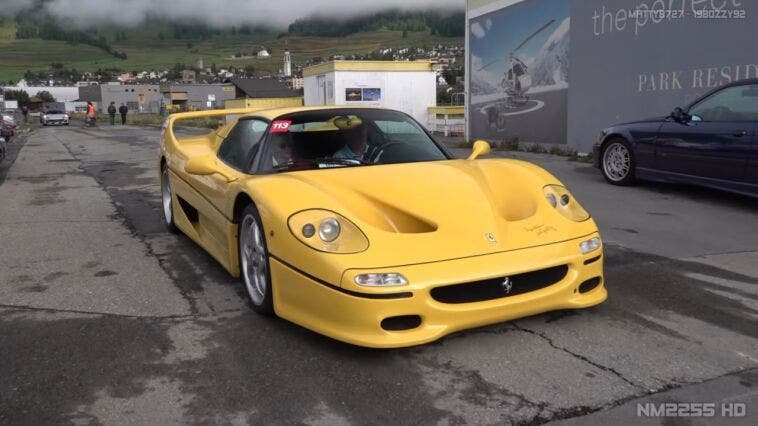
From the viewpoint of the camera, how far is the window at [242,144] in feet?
14.3

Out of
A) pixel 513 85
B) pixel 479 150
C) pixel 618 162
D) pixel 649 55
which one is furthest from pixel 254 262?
pixel 513 85

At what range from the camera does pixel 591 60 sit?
40.5ft

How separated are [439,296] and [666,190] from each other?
621 cm

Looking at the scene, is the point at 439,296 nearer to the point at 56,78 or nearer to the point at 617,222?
the point at 617,222

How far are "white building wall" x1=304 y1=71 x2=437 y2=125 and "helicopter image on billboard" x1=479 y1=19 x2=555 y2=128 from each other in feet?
35.5

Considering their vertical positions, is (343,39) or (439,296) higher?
(343,39)

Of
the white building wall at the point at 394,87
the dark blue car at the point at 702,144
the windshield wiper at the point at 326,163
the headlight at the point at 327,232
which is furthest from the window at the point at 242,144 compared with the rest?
the white building wall at the point at 394,87

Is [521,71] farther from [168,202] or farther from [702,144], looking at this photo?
[168,202]

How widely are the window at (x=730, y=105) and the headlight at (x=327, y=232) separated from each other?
17.6 ft

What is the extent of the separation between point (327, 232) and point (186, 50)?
17554cm

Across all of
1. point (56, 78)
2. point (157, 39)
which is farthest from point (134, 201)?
point (157, 39)

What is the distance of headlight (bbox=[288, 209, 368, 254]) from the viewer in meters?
3.06

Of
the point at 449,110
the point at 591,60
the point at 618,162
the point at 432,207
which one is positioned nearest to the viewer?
the point at 432,207

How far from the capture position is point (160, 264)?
4.91 meters
